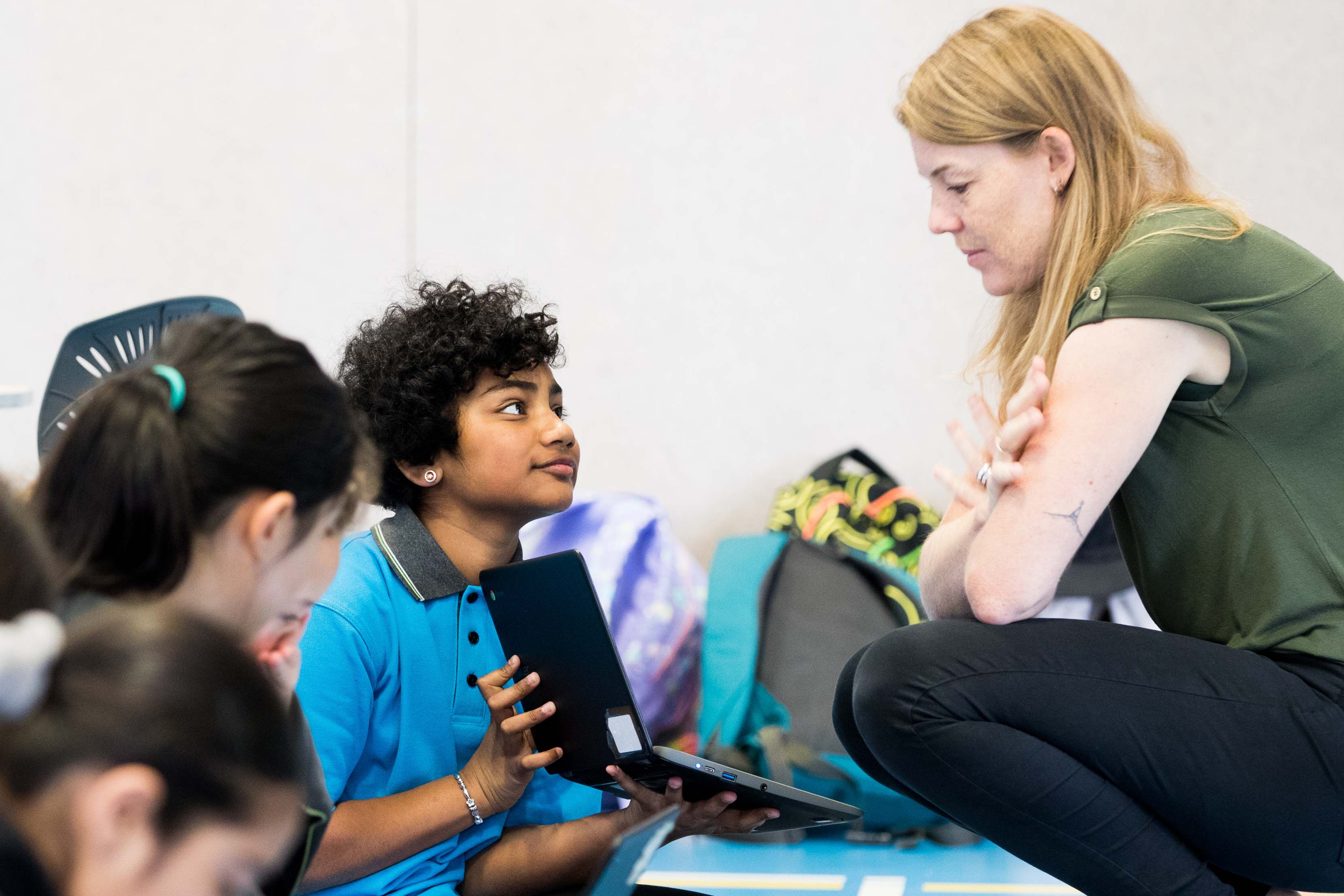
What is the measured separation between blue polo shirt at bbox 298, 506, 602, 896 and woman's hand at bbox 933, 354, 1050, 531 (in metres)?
0.54

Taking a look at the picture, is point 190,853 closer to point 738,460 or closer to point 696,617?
point 696,617

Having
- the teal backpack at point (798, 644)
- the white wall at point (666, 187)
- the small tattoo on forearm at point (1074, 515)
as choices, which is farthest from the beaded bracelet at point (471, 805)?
the white wall at point (666, 187)

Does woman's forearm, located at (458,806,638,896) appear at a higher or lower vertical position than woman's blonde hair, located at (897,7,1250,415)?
lower

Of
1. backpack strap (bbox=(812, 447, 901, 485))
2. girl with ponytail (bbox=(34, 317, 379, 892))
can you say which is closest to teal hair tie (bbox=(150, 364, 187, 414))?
girl with ponytail (bbox=(34, 317, 379, 892))

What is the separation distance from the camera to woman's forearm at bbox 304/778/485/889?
3.64 feet

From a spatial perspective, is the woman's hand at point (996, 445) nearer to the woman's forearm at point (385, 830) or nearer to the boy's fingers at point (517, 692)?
the boy's fingers at point (517, 692)

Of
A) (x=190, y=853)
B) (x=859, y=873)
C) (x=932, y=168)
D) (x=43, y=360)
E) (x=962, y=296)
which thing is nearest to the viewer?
(x=190, y=853)

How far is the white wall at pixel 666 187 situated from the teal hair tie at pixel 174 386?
6.66 feet

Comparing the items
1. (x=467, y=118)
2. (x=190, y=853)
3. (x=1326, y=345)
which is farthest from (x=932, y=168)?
(x=467, y=118)

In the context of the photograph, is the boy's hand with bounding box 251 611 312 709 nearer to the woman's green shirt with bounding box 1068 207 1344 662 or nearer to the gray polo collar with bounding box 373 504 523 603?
the gray polo collar with bounding box 373 504 523 603

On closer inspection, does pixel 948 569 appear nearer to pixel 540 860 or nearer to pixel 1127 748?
pixel 1127 748

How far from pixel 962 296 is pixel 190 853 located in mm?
2563

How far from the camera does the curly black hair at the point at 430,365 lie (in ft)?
4.47

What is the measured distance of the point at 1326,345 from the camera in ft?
3.71
